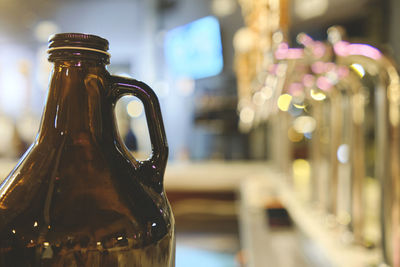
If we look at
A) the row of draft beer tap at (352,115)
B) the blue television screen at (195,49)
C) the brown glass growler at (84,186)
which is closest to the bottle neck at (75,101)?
the brown glass growler at (84,186)

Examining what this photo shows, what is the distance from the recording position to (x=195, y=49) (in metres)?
5.45

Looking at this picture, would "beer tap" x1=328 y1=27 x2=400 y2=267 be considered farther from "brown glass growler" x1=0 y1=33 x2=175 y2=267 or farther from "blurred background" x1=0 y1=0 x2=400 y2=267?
"brown glass growler" x1=0 y1=33 x2=175 y2=267

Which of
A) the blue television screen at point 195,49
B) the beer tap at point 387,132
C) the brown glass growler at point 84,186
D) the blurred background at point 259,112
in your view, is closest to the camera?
the brown glass growler at point 84,186

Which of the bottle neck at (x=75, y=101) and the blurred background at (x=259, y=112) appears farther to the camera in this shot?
the blurred background at (x=259, y=112)

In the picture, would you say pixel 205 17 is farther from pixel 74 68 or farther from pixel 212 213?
pixel 74 68

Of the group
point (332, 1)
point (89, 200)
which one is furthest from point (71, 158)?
point (332, 1)

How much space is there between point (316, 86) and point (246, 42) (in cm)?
104

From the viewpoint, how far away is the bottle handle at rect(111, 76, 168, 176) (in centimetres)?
43

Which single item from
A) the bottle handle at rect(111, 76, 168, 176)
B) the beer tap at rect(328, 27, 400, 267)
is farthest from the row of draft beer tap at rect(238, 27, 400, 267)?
the bottle handle at rect(111, 76, 168, 176)

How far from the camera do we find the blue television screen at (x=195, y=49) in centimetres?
527

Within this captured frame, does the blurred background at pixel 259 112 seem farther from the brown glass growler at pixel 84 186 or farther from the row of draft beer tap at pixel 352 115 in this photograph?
the brown glass growler at pixel 84 186

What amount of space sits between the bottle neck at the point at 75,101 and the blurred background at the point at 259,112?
15.2 inches

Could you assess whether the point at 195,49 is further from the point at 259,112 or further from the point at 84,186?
the point at 84,186

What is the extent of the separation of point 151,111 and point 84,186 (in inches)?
4.5
